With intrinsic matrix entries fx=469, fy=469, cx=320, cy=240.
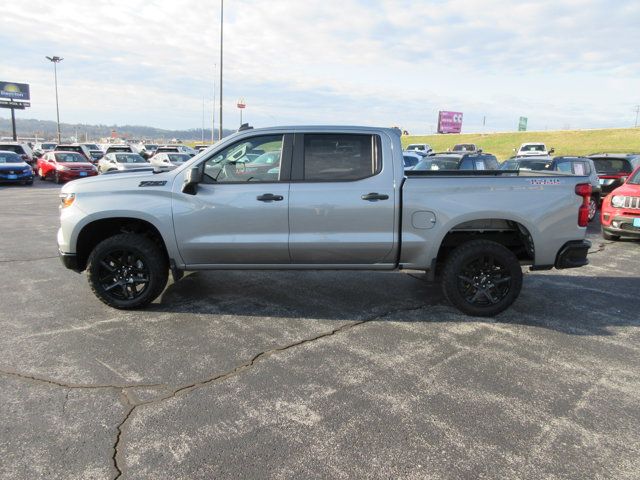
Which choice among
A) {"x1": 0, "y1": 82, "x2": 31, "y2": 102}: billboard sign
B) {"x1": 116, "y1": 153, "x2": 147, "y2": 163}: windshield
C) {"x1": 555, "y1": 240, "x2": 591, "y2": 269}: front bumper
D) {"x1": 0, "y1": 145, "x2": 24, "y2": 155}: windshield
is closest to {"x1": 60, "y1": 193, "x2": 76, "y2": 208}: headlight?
{"x1": 555, "y1": 240, "x2": 591, "y2": 269}: front bumper

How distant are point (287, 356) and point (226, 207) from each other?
5.52 ft

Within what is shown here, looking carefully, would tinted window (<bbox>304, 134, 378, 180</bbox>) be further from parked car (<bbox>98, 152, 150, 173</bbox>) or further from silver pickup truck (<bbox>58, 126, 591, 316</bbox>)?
parked car (<bbox>98, 152, 150, 173</bbox>)

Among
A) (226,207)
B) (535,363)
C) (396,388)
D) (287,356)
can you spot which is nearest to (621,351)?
(535,363)

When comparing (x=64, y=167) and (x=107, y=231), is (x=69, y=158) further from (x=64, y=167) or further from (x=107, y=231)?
(x=107, y=231)

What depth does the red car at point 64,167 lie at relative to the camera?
72.4 ft

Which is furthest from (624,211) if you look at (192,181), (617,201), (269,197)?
(192,181)

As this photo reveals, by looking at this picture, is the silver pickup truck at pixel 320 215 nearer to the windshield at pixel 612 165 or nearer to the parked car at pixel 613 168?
the parked car at pixel 613 168

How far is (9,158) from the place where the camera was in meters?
20.8

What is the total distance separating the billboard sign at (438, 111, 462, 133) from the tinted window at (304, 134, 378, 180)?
3318 inches

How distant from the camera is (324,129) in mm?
5004

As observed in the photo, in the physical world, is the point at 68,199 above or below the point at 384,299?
above

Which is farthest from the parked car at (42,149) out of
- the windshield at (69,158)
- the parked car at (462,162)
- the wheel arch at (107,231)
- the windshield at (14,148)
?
the wheel arch at (107,231)

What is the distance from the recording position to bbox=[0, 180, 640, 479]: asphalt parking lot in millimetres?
2725

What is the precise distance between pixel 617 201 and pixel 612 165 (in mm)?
5093
